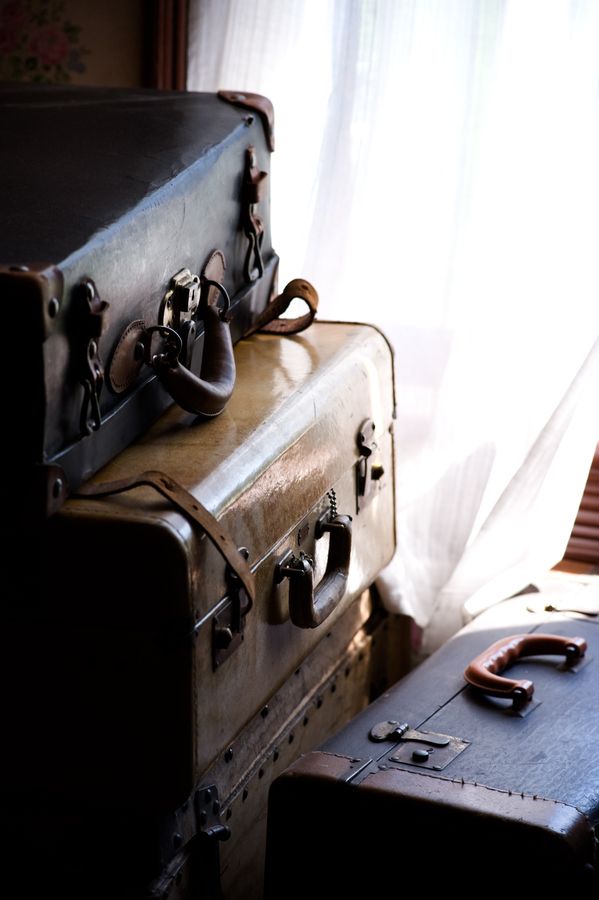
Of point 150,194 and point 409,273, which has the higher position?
point 150,194

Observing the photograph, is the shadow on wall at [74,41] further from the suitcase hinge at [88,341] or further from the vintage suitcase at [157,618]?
the suitcase hinge at [88,341]

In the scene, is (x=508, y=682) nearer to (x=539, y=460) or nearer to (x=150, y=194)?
(x=539, y=460)

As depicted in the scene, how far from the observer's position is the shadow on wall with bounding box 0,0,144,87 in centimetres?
208

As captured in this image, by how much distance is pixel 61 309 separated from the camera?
1.10 metres

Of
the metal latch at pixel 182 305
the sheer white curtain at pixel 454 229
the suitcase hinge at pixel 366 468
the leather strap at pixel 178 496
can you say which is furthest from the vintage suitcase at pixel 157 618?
the sheer white curtain at pixel 454 229

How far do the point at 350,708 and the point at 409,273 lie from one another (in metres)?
0.73

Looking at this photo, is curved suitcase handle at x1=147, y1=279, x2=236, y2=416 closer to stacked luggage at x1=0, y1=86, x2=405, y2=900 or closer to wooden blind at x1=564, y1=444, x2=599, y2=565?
stacked luggage at x1=0, y1=86, x2=405, y2=900

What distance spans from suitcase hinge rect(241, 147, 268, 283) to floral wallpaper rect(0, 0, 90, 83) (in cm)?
71

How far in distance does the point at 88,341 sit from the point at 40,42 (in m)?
1.23

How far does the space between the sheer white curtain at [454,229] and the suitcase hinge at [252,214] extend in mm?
342

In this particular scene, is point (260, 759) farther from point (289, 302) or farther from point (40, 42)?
point (40, 42)

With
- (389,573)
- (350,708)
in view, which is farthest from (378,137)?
(350,708)

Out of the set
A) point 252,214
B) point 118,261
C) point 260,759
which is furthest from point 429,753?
point 252,214

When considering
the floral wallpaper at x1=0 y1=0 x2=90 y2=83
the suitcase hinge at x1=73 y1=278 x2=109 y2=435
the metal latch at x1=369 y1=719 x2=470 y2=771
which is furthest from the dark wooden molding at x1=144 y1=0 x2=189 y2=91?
the metal latch at x1=369 y1=719 x2=470 y2=771
